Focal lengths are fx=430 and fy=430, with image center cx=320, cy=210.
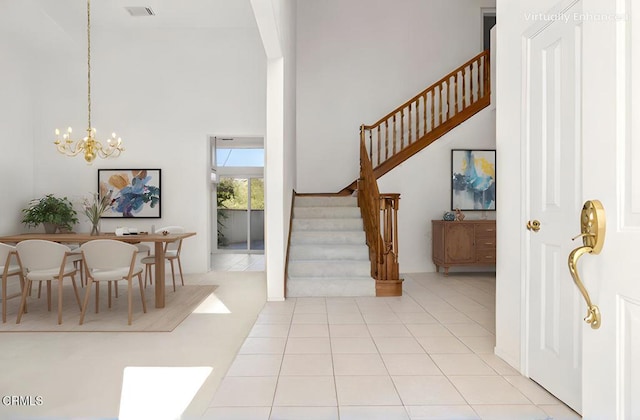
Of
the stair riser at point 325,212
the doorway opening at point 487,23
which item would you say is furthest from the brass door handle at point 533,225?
the doorway opening at point 487,23

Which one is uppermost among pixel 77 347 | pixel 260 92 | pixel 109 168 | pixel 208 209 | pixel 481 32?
pixel 481 32

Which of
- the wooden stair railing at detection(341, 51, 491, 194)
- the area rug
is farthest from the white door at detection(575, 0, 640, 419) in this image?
the wooden stair railing at detection(341, 51, 491, 194)

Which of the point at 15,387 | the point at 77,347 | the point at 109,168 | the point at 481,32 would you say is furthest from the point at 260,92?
the point at 15,387

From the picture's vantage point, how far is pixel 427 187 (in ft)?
25.7

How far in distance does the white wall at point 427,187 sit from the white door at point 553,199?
4954 millimetres

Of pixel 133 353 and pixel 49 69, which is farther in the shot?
pixel 49 69

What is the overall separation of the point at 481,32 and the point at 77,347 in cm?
906

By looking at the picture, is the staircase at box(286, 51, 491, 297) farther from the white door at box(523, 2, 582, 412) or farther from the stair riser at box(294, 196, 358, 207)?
the white door at box(523, 2, 582, 412)

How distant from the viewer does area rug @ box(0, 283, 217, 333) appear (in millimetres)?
4418

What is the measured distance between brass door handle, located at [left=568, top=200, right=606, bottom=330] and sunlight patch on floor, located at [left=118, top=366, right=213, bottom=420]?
2.16 m

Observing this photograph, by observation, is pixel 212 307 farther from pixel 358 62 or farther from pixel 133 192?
pixel 358 62

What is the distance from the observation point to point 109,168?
7.96m

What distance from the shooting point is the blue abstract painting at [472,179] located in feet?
25.8

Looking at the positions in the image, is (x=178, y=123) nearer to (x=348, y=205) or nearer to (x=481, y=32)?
(x=348, y=205)
